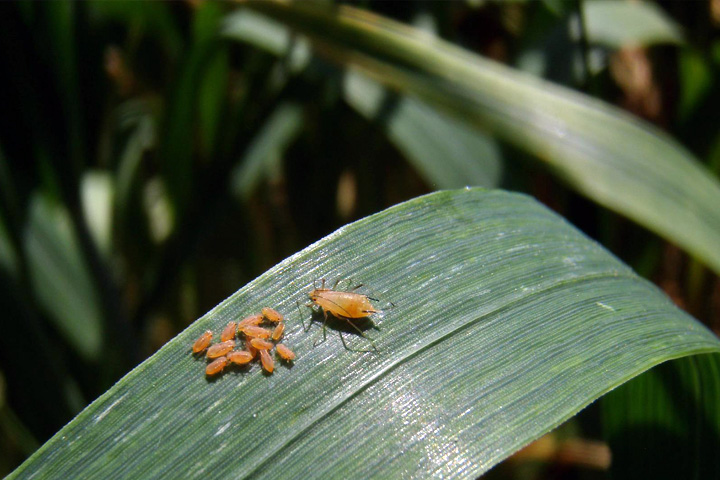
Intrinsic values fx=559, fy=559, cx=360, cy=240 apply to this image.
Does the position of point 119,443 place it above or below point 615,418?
above

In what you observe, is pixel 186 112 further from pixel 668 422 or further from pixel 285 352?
pixel 668 422

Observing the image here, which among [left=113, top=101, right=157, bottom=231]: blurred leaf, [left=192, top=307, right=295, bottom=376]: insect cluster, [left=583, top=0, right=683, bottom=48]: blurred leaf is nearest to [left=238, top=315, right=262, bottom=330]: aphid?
[left=192, top=307, right=295, bottom=376]: insect cluster

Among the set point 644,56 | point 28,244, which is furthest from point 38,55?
point 644,56

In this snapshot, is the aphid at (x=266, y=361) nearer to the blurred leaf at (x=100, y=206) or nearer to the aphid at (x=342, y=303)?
the aphid at (x=342, y=303)

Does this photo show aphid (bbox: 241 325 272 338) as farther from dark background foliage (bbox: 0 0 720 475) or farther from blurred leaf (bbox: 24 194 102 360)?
blurred leaf (bbox: 24 194 102 360)

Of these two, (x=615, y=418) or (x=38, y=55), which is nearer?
(x=615, y=418)

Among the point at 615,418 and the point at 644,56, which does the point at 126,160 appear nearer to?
the point at 615,418

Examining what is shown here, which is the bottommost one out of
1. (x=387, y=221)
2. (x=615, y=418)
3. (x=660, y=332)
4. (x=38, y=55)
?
(x=615, y=418)
